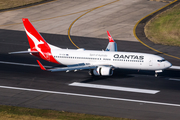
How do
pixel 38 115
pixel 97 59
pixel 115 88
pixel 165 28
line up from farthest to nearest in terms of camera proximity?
pixel 165 28, pixel 97 59, pixel 115 88, pixel 38 115

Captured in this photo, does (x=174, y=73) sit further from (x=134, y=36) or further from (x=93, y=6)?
(x=93, y=6)

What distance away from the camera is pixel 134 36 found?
82688 mm

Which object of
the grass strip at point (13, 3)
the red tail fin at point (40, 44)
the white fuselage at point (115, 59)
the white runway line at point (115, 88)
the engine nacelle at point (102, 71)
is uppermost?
the grass strip at point (13, 3)

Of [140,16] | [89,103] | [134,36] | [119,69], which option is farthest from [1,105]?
[140,16]

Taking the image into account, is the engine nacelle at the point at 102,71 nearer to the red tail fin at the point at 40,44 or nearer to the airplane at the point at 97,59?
the airplane at the point at 97,59

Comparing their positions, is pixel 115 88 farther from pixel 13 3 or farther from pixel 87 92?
pixel 13 3

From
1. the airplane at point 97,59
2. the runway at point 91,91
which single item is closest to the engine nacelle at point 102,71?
the airplane at point 97,59

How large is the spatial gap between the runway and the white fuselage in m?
2.70

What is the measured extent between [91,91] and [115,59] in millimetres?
8553

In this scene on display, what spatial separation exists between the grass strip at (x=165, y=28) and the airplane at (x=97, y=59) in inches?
1019

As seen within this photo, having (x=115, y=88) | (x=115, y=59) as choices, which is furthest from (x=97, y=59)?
(x=115, y=88)

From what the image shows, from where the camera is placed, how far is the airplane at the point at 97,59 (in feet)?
176

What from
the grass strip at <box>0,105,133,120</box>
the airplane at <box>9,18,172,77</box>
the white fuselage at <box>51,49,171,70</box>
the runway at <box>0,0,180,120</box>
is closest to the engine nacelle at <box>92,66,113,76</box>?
the airplane at <box>9,18,172,77</box>

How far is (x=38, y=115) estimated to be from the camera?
4053 cm
